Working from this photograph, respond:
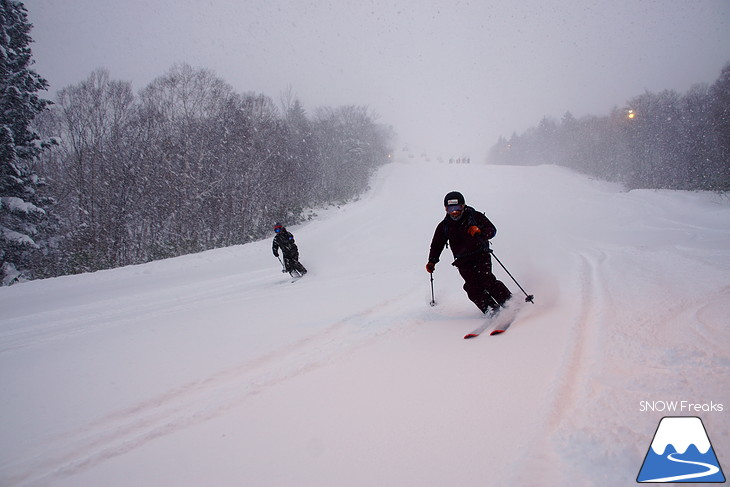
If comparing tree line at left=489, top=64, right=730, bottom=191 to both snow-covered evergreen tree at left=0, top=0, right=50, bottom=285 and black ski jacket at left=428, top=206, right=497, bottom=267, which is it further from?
snow-covered evergreen tree at left=0, top=0, right=50, bottom=285

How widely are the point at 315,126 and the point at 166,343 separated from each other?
3729 centimetres

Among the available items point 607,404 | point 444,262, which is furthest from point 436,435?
point 444,262

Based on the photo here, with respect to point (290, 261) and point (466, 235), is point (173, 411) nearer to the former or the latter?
point (466, 235)

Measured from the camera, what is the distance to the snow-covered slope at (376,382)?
6.41ft

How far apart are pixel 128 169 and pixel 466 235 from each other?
2249 cm

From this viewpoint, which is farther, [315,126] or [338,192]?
[315,126]

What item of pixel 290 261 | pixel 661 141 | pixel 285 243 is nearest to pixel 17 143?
pixel 285 243

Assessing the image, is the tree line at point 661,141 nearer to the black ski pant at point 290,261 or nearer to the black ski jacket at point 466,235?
the black ski jacket at point 466,235

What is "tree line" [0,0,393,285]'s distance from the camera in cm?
1435

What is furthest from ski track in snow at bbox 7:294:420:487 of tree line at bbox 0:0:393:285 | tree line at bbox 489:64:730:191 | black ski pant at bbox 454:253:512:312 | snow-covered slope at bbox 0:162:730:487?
tree line at bbox 489:64:730:191

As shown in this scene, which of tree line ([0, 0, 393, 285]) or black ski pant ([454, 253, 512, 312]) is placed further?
tree line ([0, 0, 393, 285])

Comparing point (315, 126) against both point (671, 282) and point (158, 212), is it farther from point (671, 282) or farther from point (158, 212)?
point (671, 282)

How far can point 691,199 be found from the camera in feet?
65.4

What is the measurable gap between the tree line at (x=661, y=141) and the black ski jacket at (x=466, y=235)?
32.1 metres
